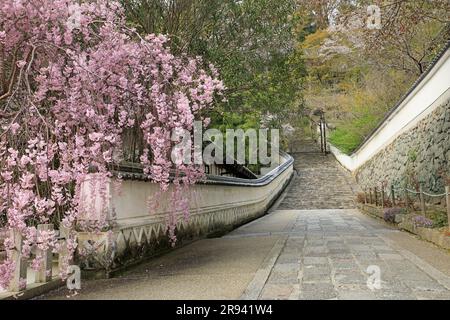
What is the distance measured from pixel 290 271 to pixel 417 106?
11.1 m

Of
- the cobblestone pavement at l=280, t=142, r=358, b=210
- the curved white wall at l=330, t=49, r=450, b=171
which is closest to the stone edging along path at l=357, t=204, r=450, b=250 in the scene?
the curved white wall at l=330, t=49, r=450, b=171

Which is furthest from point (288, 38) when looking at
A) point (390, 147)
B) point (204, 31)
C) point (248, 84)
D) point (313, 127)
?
point (313, 127)

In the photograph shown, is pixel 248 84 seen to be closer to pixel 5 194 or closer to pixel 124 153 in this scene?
pixel 124 153

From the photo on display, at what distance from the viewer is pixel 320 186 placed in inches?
1016

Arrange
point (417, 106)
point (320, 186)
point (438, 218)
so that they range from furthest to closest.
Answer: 1. point (320, 186)
2. point (417, 106)
3. point (438, 218)

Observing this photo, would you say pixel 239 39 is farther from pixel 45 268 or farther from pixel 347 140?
pixel 347 140

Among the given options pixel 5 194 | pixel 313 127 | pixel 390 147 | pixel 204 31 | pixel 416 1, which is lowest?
pixel 5 194

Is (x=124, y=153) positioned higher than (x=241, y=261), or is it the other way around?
(x=124, y=153)

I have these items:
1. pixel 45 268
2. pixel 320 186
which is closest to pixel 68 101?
pixel 45 268

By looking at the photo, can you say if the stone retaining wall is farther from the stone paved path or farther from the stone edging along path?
the stone paved path

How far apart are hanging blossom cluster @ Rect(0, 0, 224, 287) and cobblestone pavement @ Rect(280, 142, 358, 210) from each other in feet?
52.3

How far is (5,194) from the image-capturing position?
13.3ft

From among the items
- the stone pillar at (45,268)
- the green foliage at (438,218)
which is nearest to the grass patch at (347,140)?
the green foliage at (438,218)

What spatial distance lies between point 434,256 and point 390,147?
13204 millimetres
